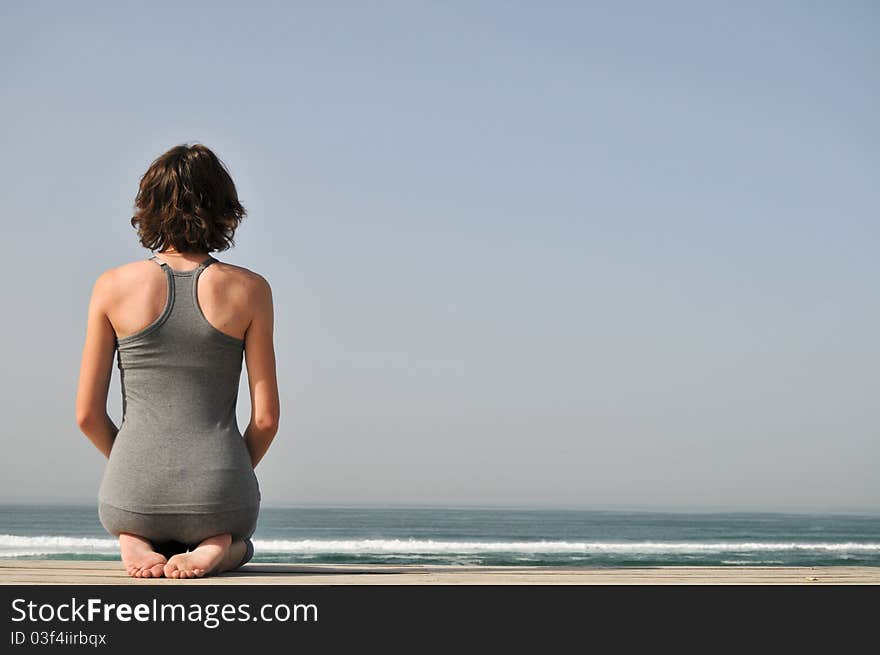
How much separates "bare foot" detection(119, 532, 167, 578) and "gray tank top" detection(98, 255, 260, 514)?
0.10m

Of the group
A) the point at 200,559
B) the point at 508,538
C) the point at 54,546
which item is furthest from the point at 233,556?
the point at 508,538

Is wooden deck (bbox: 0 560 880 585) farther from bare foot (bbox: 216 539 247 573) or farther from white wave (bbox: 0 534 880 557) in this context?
white wave (bbox: 0 534 880 557)

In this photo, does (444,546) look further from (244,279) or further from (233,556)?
(244,279)

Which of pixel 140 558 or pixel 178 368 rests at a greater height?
pixel 178 368

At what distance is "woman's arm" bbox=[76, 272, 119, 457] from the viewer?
2932 millimetres

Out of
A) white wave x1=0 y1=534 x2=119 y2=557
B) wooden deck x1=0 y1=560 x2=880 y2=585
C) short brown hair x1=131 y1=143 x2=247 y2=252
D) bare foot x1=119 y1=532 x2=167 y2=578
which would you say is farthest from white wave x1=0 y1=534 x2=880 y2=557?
short brown hair x1=131 y1=143 x2=247 y2=252

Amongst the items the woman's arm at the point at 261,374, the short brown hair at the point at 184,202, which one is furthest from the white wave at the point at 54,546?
the short brown hair at the point at 184,202

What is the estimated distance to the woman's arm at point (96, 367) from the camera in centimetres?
293

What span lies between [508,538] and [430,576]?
1759 centimetres

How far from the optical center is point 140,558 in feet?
9.30

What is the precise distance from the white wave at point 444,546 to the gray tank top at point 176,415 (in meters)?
13.3

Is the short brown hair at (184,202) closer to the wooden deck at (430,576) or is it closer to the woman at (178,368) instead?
the woman at (178,368)

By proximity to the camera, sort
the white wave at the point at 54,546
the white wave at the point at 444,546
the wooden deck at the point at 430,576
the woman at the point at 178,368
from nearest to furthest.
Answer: the wooden deck at the point at 430,576 → the woman at the point at 178,368 → the white wave at the point at 54,546 → the white wave at the point at 444,546
